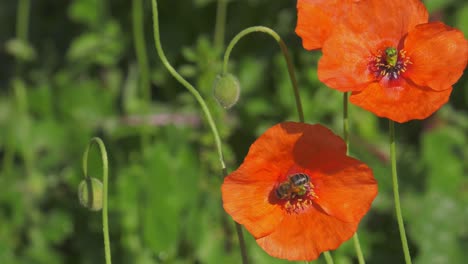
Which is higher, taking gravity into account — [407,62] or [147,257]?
[407,62]

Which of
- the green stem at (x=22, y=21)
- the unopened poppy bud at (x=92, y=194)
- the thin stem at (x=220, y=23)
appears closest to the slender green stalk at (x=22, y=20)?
the green stem at (x=22, y=21)

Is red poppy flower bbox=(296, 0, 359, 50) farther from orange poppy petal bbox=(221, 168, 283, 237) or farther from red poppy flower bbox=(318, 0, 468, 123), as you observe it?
orange poppy petal bbox=(221, 168, 283, 237)

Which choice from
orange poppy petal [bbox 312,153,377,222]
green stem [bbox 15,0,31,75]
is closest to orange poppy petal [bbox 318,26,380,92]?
A: orange poppy petal [bbox 312,153,377,222]

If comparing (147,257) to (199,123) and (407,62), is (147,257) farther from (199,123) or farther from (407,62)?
(407,62)

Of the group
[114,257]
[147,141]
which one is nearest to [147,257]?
[114,257]

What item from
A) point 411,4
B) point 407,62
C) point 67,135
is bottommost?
point 67,135

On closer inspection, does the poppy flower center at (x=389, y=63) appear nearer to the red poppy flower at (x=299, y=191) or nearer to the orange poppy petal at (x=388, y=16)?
the orange poppy petal at (x=388, y=16)

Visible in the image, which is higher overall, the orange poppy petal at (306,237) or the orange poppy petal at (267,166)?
the orange poppy petal at (267,166)
